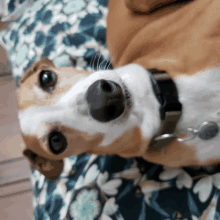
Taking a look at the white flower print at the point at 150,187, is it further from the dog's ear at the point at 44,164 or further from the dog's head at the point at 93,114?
the dog's ear at the point at 44,164

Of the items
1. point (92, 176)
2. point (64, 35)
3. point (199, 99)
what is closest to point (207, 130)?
point (199, 99)

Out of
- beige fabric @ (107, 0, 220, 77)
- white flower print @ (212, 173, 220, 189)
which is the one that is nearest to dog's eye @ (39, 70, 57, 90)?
beige fabric @ (107, 0, 220, 77)

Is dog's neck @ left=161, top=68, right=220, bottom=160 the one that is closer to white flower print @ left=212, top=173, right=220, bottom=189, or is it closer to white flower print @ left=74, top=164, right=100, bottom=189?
white flower print @ left=212, top=173, right=220, bottom=189

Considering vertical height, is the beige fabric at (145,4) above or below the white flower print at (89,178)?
above

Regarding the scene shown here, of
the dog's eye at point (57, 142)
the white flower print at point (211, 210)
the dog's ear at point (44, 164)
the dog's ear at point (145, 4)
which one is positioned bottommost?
the white flower print at point (211, 210)

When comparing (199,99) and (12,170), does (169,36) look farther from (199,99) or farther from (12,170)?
(12,170)

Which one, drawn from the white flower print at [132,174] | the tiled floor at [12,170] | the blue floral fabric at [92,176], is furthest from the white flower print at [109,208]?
the tiled floor at [12,170]
